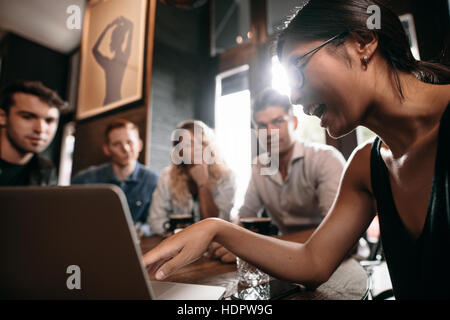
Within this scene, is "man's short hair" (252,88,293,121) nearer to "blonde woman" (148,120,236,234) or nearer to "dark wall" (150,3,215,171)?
"blonde woman" (148,120,236,234)

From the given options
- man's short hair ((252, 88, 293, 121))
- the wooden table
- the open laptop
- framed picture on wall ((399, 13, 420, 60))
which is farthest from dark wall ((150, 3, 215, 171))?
the open laptop

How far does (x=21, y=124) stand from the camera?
7.16 feet

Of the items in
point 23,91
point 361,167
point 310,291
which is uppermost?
point 23,91

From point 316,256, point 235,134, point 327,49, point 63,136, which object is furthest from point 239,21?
point 63,136

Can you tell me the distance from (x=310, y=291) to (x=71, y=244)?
57 cm

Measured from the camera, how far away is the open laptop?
1.18 ft

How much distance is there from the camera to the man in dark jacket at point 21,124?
2.17 m

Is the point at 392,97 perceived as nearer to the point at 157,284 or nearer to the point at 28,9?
the point at 157,284

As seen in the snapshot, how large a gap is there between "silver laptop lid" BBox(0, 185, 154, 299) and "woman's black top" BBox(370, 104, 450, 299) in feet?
1.85

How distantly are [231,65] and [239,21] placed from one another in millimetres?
515

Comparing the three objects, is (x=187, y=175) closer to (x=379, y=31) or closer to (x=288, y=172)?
(x=288, y=172)

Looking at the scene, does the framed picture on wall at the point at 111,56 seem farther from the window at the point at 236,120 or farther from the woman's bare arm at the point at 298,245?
the woman's bare arm at the point at 298,245

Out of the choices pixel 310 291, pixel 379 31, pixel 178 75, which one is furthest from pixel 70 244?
pixel 178 75
